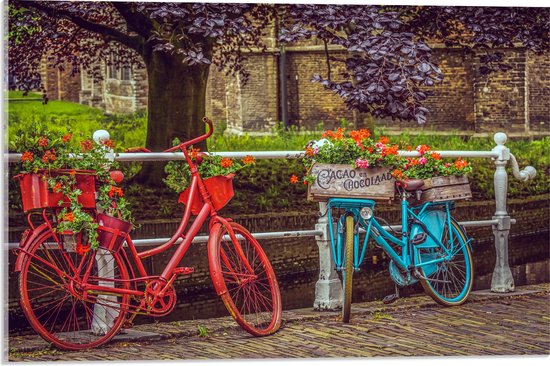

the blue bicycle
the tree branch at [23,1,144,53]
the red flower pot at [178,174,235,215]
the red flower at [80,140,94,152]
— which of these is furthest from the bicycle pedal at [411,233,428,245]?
the tree branch at [23,1,144,53]

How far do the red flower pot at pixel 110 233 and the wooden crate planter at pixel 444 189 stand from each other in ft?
6.25

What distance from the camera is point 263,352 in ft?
17.7

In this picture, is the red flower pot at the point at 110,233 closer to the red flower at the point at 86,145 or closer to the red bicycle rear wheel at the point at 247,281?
the red flower at the point at 86,145

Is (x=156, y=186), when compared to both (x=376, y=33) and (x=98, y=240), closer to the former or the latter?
(x=376, y=33)

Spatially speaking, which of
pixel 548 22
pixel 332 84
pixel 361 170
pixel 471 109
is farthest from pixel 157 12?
pixel 471 109

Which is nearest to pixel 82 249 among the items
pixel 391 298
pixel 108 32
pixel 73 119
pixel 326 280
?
pixel 326 280

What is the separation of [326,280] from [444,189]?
87 centimetres

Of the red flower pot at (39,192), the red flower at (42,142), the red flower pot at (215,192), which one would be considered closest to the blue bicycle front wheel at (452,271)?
the red flower pot at (215,192)

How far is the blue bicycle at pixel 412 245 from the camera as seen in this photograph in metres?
5.94

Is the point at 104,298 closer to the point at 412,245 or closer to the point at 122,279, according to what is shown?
the point at 122,279

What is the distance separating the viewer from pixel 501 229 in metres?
7.10

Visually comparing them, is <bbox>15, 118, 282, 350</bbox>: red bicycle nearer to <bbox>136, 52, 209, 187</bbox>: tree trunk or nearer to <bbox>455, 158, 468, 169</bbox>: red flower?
<bbox>455, 158, 468, 169</bbox>: red flower

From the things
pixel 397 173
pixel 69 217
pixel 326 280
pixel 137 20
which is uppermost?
pixel 137 20

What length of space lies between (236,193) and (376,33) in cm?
441
